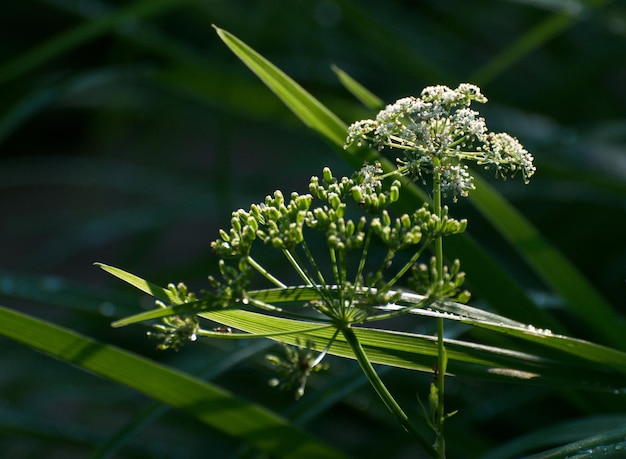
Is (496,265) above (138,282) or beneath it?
above

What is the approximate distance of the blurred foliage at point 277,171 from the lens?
163 cm

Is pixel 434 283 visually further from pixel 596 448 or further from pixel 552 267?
pixel 552 267

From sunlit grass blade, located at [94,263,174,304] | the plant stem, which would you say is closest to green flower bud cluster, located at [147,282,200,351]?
sunlit grass blade, located at [94,263,174,304]

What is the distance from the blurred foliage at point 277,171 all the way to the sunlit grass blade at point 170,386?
132mm

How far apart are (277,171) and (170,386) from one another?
1462mm

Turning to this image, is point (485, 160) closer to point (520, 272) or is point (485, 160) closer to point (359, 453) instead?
point (359, 453)

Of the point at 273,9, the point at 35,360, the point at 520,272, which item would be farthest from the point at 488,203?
the point at 35,360

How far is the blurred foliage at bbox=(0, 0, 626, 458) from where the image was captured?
163 centimetres

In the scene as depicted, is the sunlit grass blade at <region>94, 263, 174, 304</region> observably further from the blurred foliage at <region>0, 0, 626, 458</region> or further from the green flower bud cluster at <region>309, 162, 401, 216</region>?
the blurred foliage at <region>0, 0, 626, 458</region>

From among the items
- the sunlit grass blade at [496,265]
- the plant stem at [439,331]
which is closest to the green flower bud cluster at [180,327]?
the plant stem at [439,331]

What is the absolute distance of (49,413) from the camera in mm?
2486

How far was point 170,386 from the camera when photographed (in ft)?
3.13

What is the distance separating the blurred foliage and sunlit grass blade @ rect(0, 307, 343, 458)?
0.43 ft

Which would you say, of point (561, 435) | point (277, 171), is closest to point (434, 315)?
point (561, 435)
